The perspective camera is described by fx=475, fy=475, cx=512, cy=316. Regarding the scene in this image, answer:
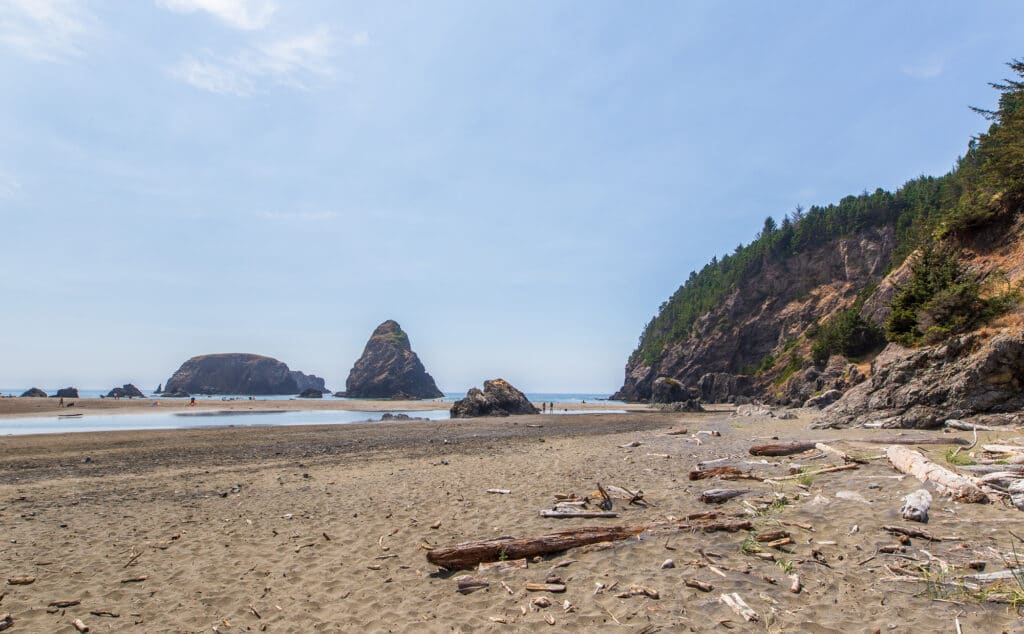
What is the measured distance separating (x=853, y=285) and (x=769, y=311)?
17246 millimetres

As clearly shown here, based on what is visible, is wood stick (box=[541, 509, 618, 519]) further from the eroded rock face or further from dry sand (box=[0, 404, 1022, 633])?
the eroded rock face

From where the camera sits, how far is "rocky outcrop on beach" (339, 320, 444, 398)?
154625mm

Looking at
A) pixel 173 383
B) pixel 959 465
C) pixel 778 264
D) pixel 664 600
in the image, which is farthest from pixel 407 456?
pixel 173 383

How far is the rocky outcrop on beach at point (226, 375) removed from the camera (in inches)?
7421

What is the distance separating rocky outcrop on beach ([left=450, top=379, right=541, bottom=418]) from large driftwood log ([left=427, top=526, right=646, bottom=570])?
4727 cm

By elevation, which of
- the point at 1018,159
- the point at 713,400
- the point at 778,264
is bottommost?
the point at 713,400

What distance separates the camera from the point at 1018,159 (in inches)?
987

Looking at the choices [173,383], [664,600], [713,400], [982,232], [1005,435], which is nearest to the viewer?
[664,600]

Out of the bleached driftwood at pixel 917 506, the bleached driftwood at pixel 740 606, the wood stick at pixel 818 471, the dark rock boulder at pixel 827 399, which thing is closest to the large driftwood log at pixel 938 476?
the bleached driftwood at pixel 917 506

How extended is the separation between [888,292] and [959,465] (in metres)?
58.9

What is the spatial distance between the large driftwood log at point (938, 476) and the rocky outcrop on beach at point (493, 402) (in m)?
46.1

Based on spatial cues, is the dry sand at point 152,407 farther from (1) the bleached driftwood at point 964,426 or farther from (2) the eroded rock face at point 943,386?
(1) the bleached driftwood at point 964,426

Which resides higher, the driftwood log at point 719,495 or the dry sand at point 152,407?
the driftwood log at point 719,495

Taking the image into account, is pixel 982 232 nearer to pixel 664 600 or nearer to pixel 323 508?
pixel 664 600
